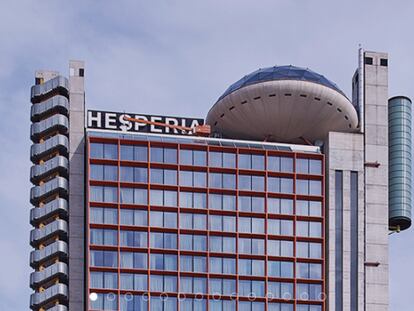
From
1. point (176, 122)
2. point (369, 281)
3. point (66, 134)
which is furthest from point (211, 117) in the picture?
point (369, 281)

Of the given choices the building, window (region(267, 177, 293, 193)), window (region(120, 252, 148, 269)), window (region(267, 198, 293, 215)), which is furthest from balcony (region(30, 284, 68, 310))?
window (region(267, 177, 293, 193))

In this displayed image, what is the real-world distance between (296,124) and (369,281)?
965 inches

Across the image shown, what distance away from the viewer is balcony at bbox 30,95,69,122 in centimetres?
17375

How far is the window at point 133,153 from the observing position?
16725cm

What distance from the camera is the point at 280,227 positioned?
→ 558ft

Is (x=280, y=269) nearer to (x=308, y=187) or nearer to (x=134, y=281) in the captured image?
(x=308, y=187)

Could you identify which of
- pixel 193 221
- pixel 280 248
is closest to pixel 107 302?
pixel 193 221

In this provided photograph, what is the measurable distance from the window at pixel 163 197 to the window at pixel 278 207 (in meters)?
13.5

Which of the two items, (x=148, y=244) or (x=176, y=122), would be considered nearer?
(x=148, y=244)

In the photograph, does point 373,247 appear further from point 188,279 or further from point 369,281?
point 188,279

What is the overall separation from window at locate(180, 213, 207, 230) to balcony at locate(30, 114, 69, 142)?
70.2 feet

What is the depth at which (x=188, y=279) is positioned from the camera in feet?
543

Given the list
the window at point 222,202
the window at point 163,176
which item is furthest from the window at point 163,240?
the window at point 163,176

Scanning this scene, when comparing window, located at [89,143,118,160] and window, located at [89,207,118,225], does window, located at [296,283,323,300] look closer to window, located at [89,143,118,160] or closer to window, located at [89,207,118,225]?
window, located at [89,207,118,225]
